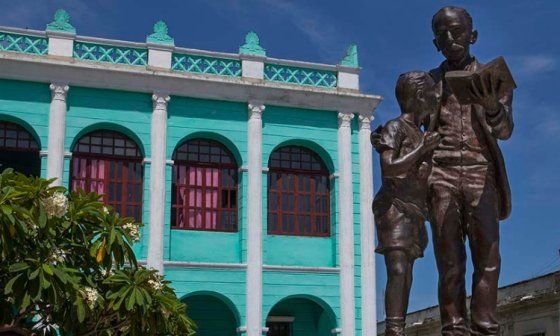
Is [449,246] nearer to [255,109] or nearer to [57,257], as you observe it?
[57,257]

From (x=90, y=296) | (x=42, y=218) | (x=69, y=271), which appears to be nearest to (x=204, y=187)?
(x=90, y=296)

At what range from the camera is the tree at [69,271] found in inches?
446

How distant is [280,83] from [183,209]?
3955mm

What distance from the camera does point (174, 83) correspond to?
2088cm

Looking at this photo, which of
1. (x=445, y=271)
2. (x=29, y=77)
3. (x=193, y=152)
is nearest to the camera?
(x=445, y=271)

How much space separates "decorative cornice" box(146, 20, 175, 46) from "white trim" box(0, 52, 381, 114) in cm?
77

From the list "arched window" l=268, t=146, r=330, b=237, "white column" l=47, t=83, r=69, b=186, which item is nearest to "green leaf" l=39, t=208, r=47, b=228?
"white column" l=47, t=83, r=69, b=186

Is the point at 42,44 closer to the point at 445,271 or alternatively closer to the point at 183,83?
the point at 183,83

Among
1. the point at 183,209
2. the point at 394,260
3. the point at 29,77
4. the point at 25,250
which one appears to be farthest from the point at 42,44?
the point at 394,260

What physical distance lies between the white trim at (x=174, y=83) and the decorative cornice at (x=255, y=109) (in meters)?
0.14

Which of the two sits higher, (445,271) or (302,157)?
(302,157)

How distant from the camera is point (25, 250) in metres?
11.5

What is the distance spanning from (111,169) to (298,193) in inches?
184

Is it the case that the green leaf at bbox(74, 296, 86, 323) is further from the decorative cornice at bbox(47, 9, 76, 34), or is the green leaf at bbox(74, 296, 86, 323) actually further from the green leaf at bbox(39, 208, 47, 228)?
the decorative cornice at bbox(47, 9, 76, 34)
